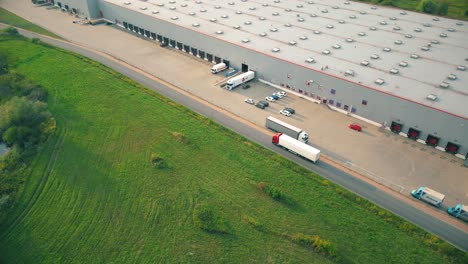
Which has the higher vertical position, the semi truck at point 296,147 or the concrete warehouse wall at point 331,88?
the concrete warehouse wall at point 331,88

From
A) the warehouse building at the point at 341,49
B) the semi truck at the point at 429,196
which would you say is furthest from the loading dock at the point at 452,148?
the semi truck at the point at 429,196

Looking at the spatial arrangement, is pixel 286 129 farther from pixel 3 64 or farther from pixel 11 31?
pixel 11 31


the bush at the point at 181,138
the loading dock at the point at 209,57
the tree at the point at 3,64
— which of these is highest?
the tree at the point at 3,64

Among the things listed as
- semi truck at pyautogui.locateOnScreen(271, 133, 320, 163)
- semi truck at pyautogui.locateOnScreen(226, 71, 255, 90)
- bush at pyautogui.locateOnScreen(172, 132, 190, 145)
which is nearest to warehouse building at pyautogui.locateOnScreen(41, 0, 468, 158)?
semi truck at pyautogui.locateOnScreen(226, 71, 255, 90)

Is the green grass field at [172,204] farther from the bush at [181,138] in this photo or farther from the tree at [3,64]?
the tree at [3,64]

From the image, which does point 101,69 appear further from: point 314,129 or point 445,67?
point 445,67

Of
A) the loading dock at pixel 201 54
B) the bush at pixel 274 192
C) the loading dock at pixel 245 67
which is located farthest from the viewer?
the loading dock at pixel 201 54

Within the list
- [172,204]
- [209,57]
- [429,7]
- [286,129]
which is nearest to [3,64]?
[209,57]
